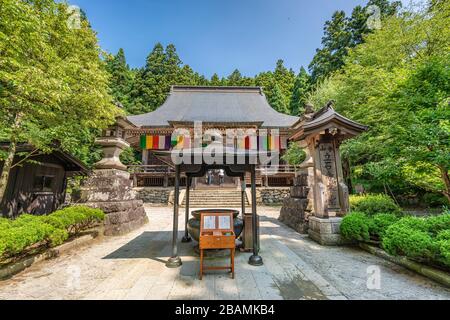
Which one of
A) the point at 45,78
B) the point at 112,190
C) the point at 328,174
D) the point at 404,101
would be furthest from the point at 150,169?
the point at 404,101

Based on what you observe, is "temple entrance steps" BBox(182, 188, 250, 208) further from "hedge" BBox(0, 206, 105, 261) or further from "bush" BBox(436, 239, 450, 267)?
"bush" BBox(436, 239, 450, 267)

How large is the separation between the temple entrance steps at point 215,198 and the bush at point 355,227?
25.9 feet

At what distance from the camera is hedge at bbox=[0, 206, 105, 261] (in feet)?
10.5

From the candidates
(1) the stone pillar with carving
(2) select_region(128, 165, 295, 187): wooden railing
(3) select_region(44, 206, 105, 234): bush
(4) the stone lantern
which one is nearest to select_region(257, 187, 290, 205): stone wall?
(2) select_region(128, 165, 295, 187): wooden railing

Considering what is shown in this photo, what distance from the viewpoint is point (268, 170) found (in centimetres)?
1512

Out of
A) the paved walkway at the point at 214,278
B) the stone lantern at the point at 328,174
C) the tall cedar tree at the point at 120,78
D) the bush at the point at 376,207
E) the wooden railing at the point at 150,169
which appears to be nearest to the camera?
the paved walkway at the point at 214,278

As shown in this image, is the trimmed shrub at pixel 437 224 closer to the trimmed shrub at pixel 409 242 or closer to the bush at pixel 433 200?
the trimmed shrub at pixel 409 242

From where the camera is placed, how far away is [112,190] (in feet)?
21.8

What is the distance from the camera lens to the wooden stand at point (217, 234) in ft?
10.6

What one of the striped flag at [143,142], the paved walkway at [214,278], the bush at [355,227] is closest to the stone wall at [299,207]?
the bush at [355,227]

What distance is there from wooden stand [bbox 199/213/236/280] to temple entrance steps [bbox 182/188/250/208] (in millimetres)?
9144
